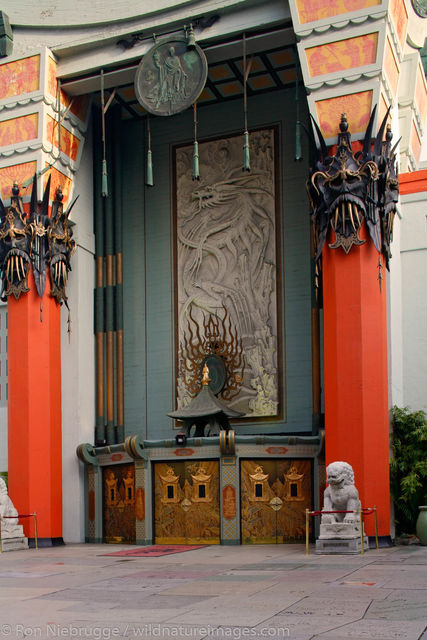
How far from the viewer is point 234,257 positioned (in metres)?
23.4

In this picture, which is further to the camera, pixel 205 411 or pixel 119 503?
pixel 119 503

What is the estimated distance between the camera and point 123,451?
21.2 m

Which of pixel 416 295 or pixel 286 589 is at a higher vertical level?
pixel 416 295

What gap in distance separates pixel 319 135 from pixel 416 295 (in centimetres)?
427

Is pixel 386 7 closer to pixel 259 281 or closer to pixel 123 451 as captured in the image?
pixel 259 281

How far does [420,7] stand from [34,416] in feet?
42.2

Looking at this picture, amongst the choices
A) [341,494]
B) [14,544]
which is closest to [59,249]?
[14,544]

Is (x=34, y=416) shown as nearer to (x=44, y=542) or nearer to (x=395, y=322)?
(x=44, y=542)

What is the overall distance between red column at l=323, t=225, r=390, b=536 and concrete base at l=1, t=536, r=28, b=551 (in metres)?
7.03

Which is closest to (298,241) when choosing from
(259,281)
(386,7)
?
(259,281)

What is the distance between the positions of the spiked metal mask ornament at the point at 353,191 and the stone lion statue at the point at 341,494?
459 centimetres

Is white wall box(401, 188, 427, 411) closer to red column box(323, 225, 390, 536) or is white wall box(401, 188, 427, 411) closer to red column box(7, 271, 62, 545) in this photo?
red column box(323, 225, 390, 536)

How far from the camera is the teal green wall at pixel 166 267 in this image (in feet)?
73.0

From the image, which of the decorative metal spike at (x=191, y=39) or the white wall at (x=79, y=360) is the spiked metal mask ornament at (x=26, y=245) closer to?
the white wall at (x=79, y=360)
